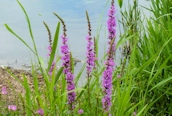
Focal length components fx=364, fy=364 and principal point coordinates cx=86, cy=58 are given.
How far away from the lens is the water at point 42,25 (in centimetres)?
572

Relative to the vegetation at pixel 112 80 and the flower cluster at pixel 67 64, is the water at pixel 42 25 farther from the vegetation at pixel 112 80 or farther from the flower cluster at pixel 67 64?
the flower cluster at pixel 67 64

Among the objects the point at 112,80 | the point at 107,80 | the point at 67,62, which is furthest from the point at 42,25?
the point at 107,80

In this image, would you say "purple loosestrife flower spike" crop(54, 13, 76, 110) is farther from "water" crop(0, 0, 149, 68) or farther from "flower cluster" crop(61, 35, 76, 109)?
"water" crop(0, 0, 149, 68)

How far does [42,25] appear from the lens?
21.9ft

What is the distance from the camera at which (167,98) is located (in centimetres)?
267

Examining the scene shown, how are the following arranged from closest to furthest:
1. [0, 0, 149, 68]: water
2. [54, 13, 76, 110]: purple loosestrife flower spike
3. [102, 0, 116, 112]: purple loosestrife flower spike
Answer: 1. [102, 0, 116, 112]: purple loosestrife flower spike
2. [54, 13, 76, 110]: purple loosestrife flower spike
3. [0, 0, 149, 68]: water

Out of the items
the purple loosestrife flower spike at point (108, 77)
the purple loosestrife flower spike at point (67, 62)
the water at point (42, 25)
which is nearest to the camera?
the purple loosestrife flower spike at point (108, 77)

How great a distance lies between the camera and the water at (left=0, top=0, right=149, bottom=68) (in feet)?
18.8

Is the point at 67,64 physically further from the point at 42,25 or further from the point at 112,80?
the point at 42,25

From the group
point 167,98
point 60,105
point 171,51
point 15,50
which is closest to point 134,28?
point 171,51

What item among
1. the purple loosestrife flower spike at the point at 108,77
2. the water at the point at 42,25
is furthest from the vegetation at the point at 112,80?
the water at the point at 42,25

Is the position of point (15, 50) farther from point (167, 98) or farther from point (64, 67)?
point (64, 67)

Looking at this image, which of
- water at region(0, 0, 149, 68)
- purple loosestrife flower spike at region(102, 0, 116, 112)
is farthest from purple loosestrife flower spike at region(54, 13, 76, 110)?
water at region(0, 0, 149, 68)

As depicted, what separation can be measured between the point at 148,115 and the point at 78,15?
4714 mm
